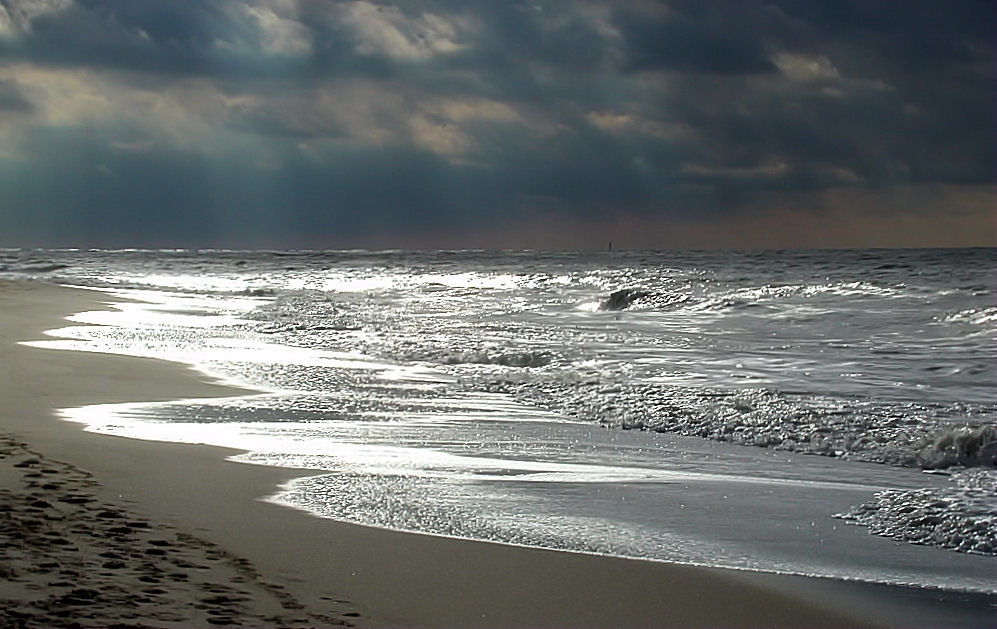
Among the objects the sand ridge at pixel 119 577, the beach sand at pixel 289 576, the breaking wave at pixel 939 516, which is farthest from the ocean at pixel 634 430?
the sand ridge at pixel 119 577

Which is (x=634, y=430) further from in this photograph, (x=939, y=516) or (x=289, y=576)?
(x=289, y=576)

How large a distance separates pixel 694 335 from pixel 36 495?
496 inches

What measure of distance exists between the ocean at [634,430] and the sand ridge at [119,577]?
107cm

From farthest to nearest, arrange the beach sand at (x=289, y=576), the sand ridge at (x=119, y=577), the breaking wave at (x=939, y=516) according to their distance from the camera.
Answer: the breaking wave at (x=939, y=516) → the beach sand at (x=289, y=576) → the sand ridge at (x=119, y=577)

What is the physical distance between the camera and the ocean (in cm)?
503

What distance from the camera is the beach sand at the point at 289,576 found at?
11.5 ft

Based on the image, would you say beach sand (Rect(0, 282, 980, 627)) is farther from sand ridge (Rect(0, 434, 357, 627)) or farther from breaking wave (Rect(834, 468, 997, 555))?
breaking wave (Rect(834, 468, 997, 555))

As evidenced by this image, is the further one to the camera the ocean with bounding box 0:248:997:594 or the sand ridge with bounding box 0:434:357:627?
the ocean with bounding box 0:248:997:594

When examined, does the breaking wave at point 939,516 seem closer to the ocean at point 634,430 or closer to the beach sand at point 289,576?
the ocean at point 634,430

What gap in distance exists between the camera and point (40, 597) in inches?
133

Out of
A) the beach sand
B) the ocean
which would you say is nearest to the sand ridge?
the beach sand

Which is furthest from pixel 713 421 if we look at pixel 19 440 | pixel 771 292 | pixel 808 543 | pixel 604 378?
pixel 771 292

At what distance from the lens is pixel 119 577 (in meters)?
3.67

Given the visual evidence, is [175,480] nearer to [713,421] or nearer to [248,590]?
[248,590]
